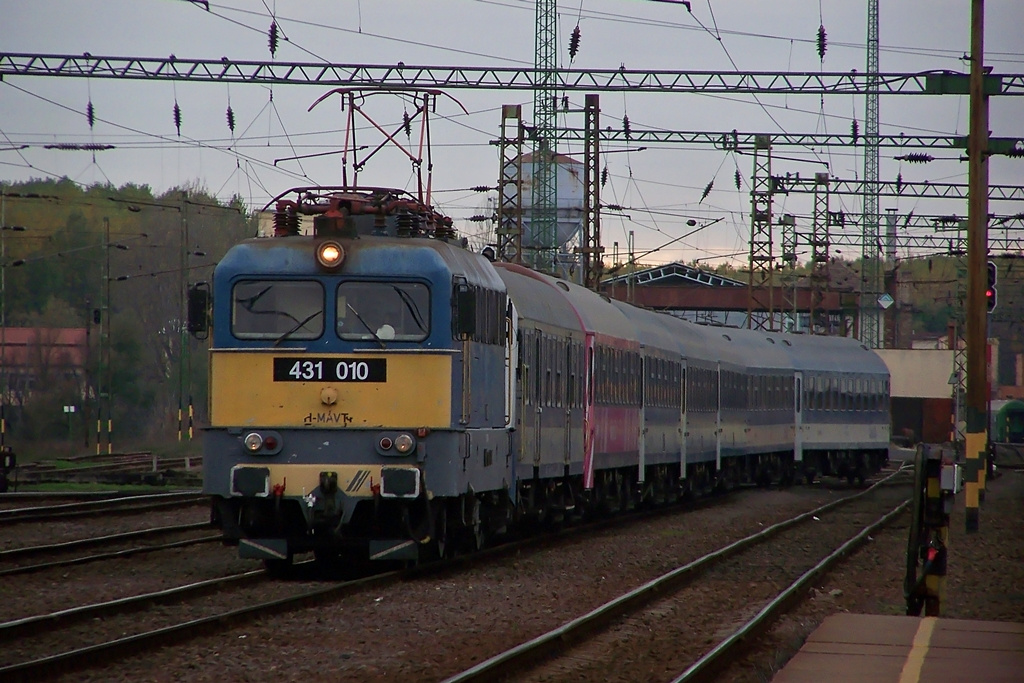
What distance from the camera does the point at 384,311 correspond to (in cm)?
1386

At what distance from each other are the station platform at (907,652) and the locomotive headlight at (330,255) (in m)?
5.65

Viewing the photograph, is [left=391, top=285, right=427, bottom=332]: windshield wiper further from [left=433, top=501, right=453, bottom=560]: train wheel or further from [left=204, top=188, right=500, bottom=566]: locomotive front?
[left=433, top=501, right=453, bottom=560]: train wheel

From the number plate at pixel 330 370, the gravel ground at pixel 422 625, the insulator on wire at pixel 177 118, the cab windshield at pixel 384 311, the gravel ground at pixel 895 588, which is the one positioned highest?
the insulator on wire at pixel 177 118

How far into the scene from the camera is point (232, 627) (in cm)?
1069

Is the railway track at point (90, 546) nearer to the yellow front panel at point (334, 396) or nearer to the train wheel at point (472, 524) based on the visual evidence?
the yellow front panel at point (334, 396)

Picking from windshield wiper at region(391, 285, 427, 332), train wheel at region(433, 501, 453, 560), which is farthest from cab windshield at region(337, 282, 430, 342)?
train wheel at region(433, 501, 453, 560)

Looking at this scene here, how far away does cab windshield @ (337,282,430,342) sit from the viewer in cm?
1379

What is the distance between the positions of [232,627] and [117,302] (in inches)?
2361

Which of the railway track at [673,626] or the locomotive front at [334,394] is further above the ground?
the locomotive front at [334,394]

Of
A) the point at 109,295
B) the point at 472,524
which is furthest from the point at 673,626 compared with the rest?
the point at 109,295

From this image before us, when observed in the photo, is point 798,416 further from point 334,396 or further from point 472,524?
point 334,396

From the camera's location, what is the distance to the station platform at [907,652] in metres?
8.20

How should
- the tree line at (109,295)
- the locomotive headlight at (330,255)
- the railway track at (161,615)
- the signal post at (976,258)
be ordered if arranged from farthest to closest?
the tree line at (109,295) < the signal post at (976,258) < the locomotive headlight at (330,255) < the railway track at (161,615)

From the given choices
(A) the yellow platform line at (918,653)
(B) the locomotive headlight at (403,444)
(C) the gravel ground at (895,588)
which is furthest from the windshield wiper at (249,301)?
(A) the yellow platform line at (918,653)
